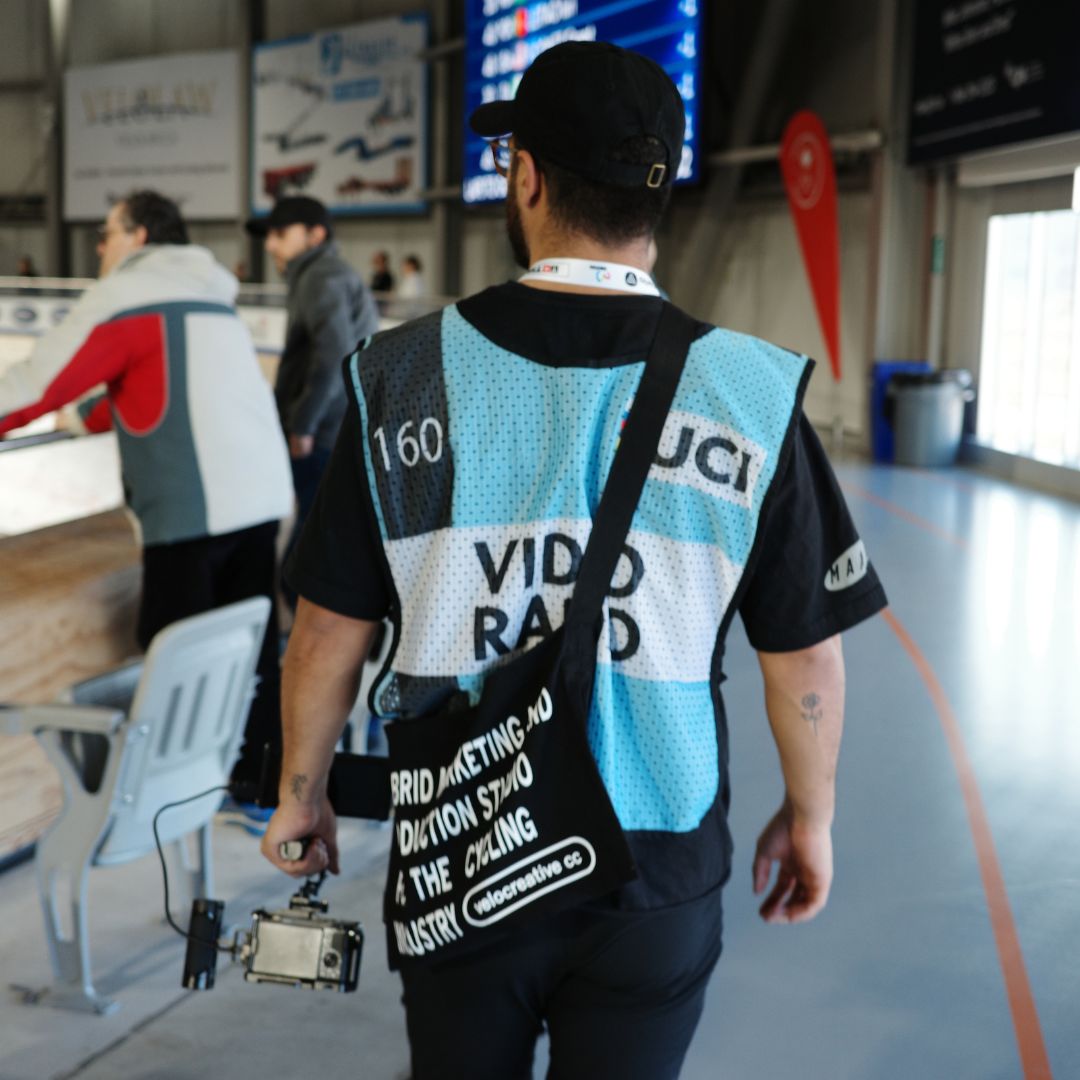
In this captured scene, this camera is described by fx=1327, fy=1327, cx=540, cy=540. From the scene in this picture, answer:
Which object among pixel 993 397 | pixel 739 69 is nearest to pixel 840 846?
pixel 993 397

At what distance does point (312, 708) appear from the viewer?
1393 millimetres

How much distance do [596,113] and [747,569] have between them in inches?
17.8

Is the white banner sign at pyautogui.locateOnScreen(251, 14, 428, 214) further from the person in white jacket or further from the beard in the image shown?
the beard

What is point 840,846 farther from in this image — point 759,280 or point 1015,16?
point 759,280

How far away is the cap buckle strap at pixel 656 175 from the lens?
1.27 metres

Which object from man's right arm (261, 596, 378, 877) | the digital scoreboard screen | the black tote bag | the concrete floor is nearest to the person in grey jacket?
the concrete floor

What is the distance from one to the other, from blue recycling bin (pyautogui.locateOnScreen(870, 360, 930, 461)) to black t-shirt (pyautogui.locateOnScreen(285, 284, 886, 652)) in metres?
10.1

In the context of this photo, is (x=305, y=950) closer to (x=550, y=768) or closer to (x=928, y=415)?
(x=550, y=768)

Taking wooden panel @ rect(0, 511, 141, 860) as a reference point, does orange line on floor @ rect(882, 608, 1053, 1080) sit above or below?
below

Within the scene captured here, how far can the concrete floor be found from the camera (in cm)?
261

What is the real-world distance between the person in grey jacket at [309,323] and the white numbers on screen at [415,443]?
143 inches

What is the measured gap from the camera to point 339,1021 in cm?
269

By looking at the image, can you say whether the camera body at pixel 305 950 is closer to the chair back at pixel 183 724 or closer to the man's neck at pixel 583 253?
the man's neck at pixel 583 253

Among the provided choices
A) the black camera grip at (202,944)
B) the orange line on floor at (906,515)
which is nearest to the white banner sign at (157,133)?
the orange line on floor at (906,515)
